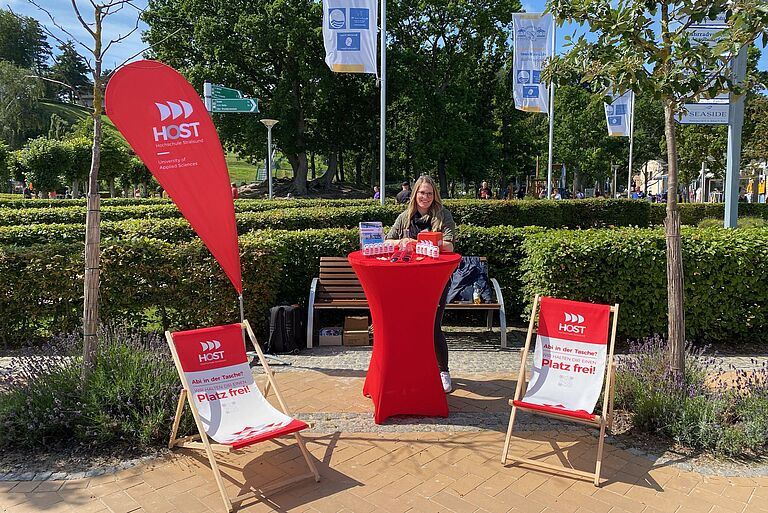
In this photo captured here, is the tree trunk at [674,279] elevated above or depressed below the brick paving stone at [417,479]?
above

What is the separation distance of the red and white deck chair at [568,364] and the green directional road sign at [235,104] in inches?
466

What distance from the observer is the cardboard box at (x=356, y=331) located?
6.45 m

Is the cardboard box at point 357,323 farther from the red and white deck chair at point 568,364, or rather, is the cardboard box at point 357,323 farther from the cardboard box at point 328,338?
the red and white deck chair at point 568,364

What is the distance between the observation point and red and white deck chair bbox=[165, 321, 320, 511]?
3273 mm

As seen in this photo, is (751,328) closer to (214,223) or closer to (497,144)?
(214,223)

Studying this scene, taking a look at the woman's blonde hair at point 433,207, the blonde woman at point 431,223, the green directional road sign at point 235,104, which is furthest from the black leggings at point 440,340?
the green directional road sign at point 235,104

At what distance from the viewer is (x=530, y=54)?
1783 cm

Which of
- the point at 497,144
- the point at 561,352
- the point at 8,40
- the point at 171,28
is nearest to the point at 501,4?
the point at 497,144

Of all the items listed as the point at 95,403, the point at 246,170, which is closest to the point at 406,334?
the point at 95,403

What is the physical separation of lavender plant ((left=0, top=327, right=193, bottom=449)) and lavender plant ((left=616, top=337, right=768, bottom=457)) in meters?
3.24

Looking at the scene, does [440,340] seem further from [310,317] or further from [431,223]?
[310,317]

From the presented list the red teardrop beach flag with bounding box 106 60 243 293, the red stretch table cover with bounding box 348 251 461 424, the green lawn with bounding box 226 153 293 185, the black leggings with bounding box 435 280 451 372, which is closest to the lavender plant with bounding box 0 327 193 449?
the red teardrop beach flag with bounding box 106 60 243 293

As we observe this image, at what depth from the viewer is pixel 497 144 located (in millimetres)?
39594

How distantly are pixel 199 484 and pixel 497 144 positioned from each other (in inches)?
1518
